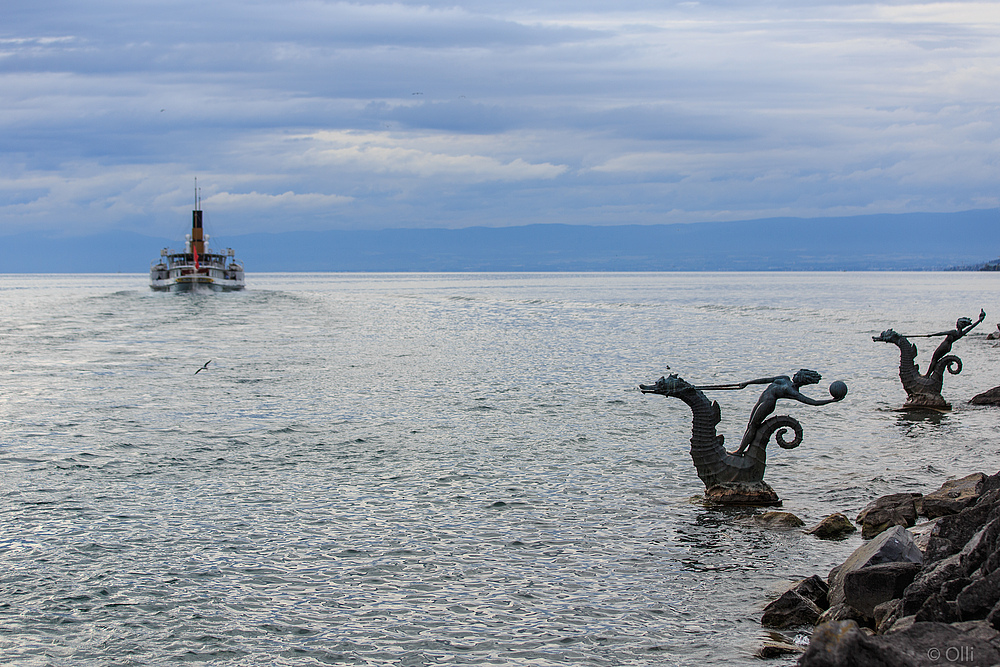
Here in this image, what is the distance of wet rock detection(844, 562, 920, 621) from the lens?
800 centimetres

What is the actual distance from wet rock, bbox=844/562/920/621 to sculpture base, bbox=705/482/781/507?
15.9 ft

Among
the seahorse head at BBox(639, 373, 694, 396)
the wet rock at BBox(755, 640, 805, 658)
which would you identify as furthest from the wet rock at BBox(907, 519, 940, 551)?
the seahorse head at BBox(639, 373, 694, 396)

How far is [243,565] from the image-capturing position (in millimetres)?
10633

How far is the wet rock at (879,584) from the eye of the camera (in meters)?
8.00

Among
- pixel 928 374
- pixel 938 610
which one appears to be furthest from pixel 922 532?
pixel 928 374

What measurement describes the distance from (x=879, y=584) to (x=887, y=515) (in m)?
4.12

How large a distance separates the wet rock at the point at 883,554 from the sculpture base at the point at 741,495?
13.4ft

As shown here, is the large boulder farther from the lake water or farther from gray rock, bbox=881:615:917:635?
gray rock, bbox=881:615:917:635

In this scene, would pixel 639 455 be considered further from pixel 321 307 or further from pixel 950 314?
pixel 321 307

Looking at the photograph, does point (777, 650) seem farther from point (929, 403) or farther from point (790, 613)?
point (929, 403)

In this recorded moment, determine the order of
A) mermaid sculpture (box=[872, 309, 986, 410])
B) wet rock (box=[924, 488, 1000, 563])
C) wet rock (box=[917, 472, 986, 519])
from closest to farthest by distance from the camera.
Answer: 1. wet rock (box=[924, 488, 1000, 563])
2. wet rock (box=[917, 472, 986, 519])
3. mermaid sculpture (box=[872, 309, 986, 410])

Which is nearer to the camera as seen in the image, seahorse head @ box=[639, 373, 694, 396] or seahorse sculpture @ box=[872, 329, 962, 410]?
seahorse head @ box=[639, 373, 694, 396]

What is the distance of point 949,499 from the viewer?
38.5 ft

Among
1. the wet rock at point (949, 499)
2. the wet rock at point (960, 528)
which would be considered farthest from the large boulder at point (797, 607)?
the wet rock at point (949, 499)
